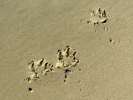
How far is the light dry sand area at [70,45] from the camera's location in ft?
8.84

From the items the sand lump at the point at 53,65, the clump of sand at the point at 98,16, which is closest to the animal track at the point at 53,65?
the sand lump at the point at 53,65

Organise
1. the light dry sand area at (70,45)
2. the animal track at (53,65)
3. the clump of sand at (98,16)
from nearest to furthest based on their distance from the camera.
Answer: the light dry sand area at (70,45) < the animal track at (53,65) < the clump of sand at (98,16)

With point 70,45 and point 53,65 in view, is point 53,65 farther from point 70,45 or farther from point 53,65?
point 70,45

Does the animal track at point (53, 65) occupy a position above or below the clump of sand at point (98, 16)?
below

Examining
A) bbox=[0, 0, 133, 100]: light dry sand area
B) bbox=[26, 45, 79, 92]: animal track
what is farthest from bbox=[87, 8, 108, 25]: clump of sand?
bbox=[26, 45, 79, 92]: animal track

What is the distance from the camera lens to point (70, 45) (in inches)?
115

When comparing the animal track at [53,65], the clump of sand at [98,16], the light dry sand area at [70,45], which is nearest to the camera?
the light dry sand area at [70,45]

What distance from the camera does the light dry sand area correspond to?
8.84 ft

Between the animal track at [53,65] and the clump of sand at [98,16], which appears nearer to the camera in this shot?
the animal track at [53,65]

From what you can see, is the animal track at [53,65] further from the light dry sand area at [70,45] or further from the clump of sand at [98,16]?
the clump of sand at [98,16]

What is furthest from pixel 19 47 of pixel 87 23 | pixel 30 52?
pixel 87 23

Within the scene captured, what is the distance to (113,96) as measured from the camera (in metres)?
2.60

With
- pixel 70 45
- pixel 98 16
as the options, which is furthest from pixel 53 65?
pixel 98 16

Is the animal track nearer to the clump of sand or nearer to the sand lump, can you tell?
the sand lump
